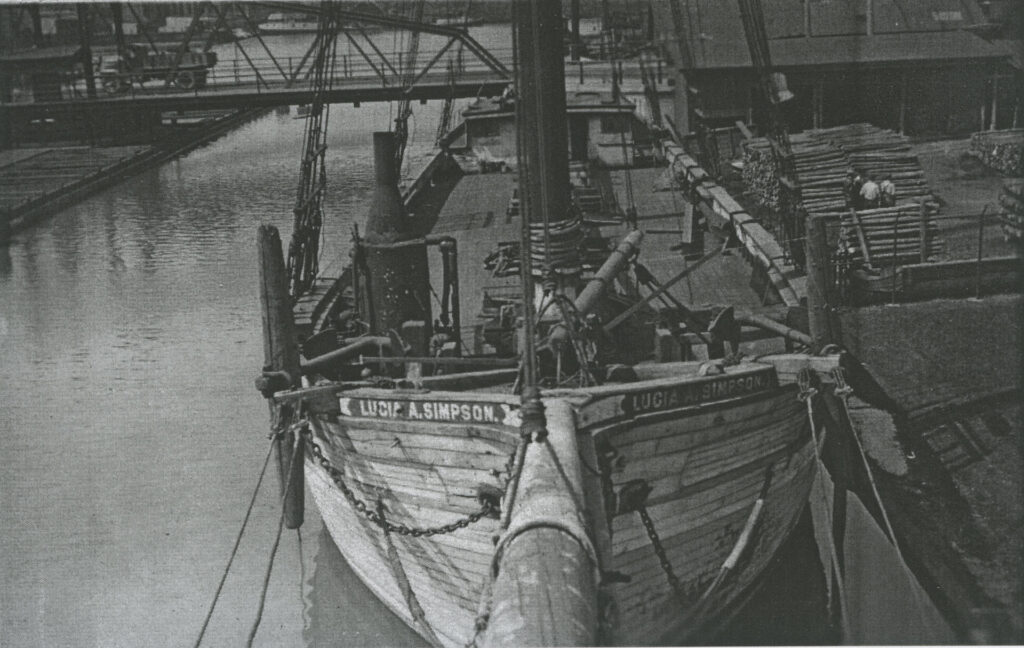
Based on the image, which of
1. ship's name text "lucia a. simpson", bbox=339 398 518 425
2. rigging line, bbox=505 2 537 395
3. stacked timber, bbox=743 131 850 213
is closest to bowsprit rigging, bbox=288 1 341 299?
ship's name text "lucia a. simpson", bbox=339 398 518 425

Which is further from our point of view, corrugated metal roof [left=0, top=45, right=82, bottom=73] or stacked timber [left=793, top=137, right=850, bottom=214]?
corrugated metal roof [left=0, top=45, right=82, bottom=73]

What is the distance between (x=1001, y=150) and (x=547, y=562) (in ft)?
72.1

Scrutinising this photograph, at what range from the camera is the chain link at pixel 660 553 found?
9031 mm

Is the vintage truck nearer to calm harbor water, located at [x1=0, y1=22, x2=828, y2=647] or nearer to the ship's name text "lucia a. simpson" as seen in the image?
calm harbor water, located at [x1=0, y1=22, x2=828, y2=647]

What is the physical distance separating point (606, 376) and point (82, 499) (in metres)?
8.85

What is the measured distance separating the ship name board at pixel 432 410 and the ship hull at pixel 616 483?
0.01m

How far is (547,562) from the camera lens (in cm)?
653

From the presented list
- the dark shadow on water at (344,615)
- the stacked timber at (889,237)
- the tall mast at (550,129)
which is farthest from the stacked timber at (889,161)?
the dark shadow on water at (344,615)

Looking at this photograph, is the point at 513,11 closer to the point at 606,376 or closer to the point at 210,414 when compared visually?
the point at 606,376

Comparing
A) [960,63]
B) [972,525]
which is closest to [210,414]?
[972,525]

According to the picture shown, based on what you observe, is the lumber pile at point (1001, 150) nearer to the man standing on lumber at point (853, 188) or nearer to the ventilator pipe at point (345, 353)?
the man standing on lumber at point (853, 188)

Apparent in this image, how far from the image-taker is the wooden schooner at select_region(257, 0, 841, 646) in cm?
766

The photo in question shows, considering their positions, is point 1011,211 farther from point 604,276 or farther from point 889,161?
point 604,276

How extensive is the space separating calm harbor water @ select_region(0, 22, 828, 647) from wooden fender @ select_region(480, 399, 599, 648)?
13.5 ft
